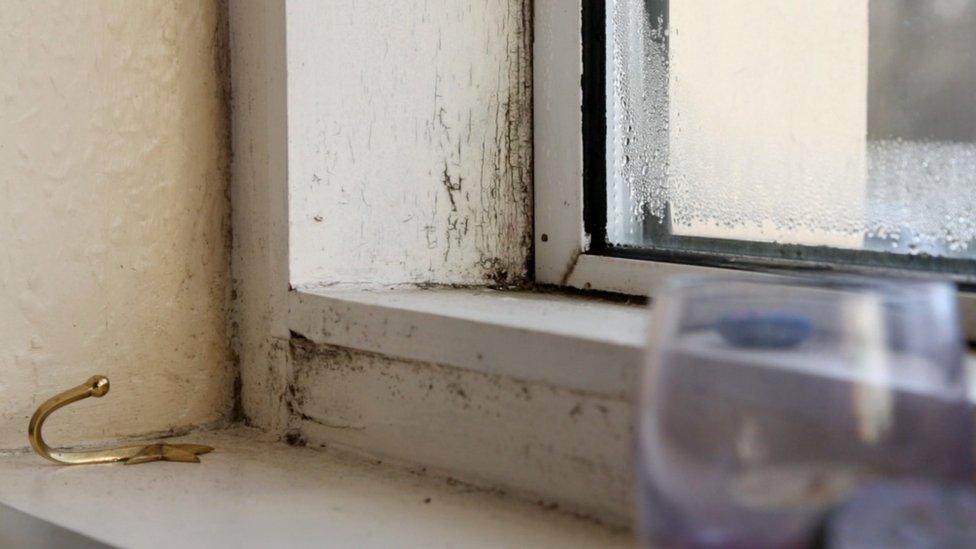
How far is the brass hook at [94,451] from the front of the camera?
710 millimetres

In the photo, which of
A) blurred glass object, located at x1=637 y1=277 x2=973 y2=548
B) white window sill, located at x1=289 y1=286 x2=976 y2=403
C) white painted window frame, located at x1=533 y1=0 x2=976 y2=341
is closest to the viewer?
blurred glass object, located at x1=637 y1=277 x2=973 y2=548

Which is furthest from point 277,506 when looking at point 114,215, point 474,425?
point 114,215

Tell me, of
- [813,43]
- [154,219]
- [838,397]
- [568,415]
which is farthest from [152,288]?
[838,397]

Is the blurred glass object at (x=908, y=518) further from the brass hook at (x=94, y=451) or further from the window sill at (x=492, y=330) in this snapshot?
the brass hook at (x=94, y=451)

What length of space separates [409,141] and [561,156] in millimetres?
109

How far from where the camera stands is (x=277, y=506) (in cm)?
67

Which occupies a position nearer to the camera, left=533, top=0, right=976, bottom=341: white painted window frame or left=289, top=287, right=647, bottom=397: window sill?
left=289, top=287, right=647, bottom=397: window sill

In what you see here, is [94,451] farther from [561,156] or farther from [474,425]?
[561,156]

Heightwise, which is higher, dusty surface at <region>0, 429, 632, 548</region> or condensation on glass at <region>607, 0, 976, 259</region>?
condensation on glass at <region>607, 0, 976, 259</region>

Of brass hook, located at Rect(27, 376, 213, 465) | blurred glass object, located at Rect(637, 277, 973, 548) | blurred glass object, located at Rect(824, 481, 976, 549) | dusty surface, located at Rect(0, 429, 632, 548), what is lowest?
dusty surface, located at Rect(0, 429, 632, 548)

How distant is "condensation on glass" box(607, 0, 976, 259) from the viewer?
0.66 meters

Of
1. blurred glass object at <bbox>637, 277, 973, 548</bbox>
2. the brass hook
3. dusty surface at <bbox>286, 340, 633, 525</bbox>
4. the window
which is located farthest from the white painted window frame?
blurred glass object at <bbox>637, 277, 973, 548</bbox>

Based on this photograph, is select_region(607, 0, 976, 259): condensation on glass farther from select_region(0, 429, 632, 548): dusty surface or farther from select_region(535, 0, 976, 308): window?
select_region(0, 429, 632, 548): dusty surface

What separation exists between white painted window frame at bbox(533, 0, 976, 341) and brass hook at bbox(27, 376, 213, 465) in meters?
0.28
